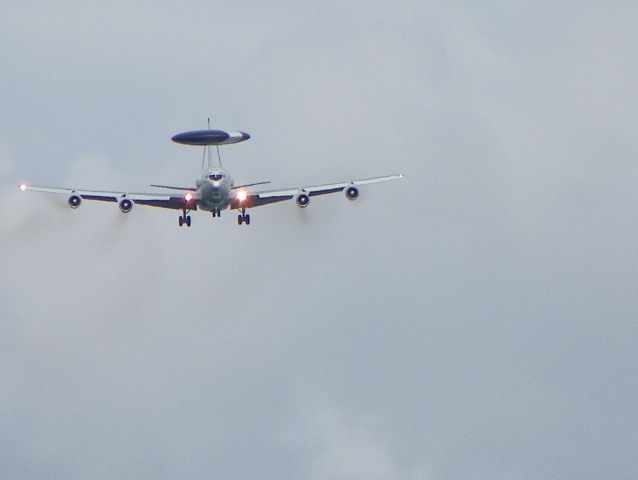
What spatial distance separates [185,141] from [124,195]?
2324 centimetres

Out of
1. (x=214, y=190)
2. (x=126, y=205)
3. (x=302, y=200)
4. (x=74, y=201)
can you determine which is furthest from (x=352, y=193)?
(x=74, y=201)

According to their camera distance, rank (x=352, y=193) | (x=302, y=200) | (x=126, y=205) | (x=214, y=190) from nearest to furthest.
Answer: (x=214, y=190) → (x=126, y=205) → (x=302, y=200) → (x=352, y=193)

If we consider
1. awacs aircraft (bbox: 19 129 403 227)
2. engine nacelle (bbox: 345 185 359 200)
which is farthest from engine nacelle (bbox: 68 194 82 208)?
engine nacelle (bbox: 345 185 359 200)

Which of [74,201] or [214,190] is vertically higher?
[74,201]

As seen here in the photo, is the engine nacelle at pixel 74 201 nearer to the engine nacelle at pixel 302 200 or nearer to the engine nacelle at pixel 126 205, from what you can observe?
the engine nacelle at pixel 126 205

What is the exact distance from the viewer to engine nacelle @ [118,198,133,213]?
501ft

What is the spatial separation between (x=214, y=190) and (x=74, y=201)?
55.7 ft

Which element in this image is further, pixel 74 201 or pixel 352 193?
pixel 352 193

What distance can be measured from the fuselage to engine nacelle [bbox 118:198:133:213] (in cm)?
856

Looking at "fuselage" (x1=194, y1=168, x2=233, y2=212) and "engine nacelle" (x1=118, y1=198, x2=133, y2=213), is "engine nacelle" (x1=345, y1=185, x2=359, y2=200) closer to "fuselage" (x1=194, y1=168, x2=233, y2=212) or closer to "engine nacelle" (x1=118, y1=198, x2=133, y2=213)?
"fuselage" (x1=194, y1=168, x2=233, y2=212)

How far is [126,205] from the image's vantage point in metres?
153

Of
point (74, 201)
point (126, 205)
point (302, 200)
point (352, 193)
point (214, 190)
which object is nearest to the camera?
point (214, 190)

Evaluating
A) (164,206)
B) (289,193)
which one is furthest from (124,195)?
(289,193)

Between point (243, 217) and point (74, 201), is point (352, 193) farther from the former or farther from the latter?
point (74, 201)
